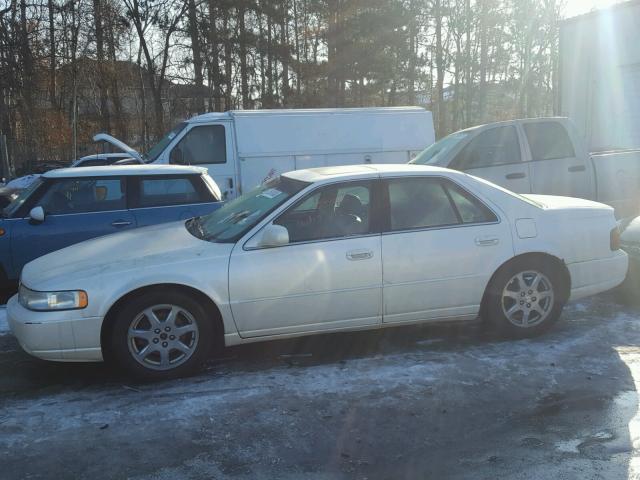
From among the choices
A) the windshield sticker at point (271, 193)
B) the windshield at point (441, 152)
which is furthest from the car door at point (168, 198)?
the windshield at point (441, 152)

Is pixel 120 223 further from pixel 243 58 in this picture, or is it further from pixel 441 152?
pixel 243 58

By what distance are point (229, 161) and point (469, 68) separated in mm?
29369

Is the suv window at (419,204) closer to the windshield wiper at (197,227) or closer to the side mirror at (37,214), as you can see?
the windshield wiper at (197,227)

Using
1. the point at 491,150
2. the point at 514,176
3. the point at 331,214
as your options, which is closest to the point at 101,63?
the point at 491,150

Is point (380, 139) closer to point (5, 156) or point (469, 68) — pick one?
point (5, 156)

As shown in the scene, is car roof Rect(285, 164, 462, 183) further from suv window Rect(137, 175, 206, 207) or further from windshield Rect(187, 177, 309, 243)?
suv window Rect(137, 175, 206, 207)

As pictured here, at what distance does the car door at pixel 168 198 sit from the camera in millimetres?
7020

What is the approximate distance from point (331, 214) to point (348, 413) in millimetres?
1599

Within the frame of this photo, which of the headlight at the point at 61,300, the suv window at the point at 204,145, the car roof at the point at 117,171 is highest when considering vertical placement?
the suv window at the point at 204,145

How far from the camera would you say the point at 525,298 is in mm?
5004

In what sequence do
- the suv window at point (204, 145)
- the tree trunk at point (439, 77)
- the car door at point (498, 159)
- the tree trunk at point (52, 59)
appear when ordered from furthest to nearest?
the tree trunk at point (439, 77) → the tree trunk at point (52, 59) → the suv window at point (204, 145) → the car door at point (498, 159)

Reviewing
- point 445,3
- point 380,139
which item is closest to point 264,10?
point 445,3

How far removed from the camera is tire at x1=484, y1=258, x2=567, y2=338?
4.93 metres

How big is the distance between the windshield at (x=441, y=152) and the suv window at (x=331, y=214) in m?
4.22
